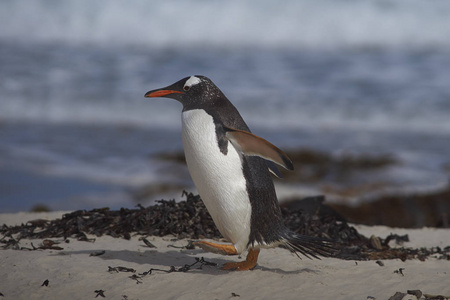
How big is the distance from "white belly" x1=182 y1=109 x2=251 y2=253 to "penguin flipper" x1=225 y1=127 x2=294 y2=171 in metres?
0.08

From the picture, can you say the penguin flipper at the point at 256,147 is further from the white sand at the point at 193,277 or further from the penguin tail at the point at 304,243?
the white sand at the point at 193,277

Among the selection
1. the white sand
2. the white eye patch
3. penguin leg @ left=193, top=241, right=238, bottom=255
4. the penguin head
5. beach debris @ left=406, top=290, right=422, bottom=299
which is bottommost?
beach debris @ left=406, top=290, right=422, bottom=299

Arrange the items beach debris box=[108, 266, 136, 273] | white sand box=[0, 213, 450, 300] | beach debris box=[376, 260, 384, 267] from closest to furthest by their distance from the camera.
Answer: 1. white sand box=[0, 213, 450, 300]
2. beach debris box=[108, 266, 136, 273]
3. beach debris box=[376, 260, 384, 267]

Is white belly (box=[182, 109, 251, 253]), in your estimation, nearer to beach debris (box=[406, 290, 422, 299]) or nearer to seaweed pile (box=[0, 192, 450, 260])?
beach debris (box=[406, 290, 422, 299])

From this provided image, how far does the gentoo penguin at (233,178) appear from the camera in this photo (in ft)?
12.3

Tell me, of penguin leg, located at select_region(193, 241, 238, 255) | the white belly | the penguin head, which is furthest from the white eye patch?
penguin leg, located at select_region(193, 241, 238, 255)

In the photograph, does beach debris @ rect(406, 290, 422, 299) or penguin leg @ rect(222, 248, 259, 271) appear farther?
penguin leg @ rect(222, 248, 259, 271)

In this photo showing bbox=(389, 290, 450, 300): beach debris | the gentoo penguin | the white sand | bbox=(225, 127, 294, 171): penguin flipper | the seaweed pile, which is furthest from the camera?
the seaweed pile

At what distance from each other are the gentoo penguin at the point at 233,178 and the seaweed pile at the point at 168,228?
3.87 feet

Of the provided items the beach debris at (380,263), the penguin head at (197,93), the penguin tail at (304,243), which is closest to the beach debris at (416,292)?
the penguin tail at (304,243)

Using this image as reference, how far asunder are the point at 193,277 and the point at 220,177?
27.6 inches

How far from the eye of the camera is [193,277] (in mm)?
3709

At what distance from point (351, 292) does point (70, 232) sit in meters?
2.76

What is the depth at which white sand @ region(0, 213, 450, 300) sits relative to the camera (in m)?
3.46
